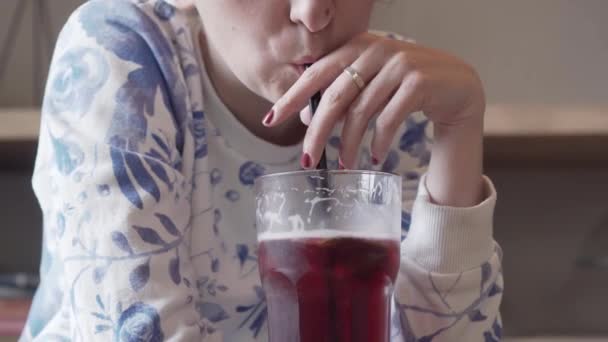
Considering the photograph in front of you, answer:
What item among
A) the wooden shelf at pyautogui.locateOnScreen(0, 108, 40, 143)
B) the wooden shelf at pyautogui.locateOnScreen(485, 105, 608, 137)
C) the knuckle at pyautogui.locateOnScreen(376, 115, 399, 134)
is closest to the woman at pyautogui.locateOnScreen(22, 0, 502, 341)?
the knuckle at pyautogui.locateOnScreen(376, 115, 399, 134)

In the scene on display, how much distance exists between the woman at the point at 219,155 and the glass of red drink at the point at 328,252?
103mm

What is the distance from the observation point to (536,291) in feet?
6.62

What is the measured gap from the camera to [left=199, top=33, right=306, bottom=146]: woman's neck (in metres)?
1.07

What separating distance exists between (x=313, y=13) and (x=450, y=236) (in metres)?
0.36

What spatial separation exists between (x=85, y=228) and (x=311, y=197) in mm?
270

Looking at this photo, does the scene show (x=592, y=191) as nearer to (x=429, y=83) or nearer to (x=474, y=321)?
(x=474, y=321)

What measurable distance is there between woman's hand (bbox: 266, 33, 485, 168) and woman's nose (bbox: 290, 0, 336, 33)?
41 millimetres

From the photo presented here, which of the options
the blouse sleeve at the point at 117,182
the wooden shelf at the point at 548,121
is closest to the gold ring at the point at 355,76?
the blouse sleeve at the point at 117,182

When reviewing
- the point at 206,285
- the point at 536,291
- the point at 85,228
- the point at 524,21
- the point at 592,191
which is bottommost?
the point at 536,291

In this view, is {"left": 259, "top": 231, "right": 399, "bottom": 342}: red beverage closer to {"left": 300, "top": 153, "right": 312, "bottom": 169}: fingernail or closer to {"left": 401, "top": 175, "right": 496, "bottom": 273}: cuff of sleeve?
{"left": 300, "top": 153, "right": 312, "bottom": 169}: fingernail

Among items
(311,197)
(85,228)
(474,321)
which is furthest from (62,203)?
(474,321)

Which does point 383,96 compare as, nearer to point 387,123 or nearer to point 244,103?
point 387,123

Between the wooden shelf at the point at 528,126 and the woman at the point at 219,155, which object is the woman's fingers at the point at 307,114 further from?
the wooden shelf at the point at 528,126

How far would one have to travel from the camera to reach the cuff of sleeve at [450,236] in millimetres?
995
